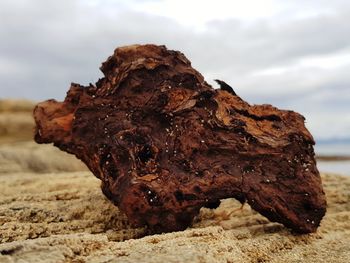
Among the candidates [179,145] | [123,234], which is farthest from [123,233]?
[179,145]

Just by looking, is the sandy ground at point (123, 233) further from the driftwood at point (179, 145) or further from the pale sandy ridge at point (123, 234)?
the driftwood at point (179, 145)

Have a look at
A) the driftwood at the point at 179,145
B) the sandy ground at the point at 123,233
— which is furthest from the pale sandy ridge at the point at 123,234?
the driftwood at the point at 179,145

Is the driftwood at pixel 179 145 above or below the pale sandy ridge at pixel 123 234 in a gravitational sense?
above

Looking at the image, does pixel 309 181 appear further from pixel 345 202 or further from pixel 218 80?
pixel 345 202

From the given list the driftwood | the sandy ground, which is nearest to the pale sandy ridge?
the sandy ground

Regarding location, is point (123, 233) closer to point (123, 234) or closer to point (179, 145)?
Answer: point (123, 234)

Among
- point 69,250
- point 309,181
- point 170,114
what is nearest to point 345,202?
point 309,181
